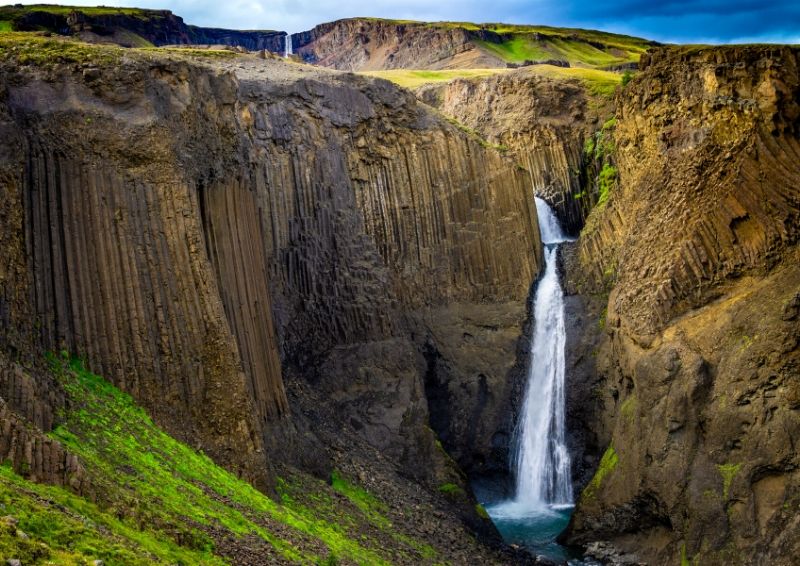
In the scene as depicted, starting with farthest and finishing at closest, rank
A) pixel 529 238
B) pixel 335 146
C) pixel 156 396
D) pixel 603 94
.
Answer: pixel 603 94
pixel 529 238
pixel 335 146
pixel 156 396

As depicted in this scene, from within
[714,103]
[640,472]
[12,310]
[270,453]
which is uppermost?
[714,103]

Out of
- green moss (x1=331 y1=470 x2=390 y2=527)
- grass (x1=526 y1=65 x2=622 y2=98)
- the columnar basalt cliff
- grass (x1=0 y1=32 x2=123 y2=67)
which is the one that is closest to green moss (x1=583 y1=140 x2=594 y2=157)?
the columnar basalt cliff

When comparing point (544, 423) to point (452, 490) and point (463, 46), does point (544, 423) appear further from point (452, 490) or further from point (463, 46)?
point (463, 46)

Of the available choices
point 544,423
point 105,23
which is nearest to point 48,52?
point 544,423

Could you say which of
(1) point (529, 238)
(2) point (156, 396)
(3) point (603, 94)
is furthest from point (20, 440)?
(3) point (603, 94)

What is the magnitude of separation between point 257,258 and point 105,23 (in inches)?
2021

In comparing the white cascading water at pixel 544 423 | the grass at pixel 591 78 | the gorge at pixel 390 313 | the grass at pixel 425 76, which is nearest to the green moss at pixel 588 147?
the gorge at pixel 390 313

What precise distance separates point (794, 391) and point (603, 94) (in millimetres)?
27116

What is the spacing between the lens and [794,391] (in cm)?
2903

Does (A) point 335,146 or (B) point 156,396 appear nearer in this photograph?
(B) point 156,396

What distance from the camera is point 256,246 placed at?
31.2 metres

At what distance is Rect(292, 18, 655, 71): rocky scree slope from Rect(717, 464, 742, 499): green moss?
60442 mm

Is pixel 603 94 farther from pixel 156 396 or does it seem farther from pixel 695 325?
pixel 156 396

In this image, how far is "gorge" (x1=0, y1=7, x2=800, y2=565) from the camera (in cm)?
2244
